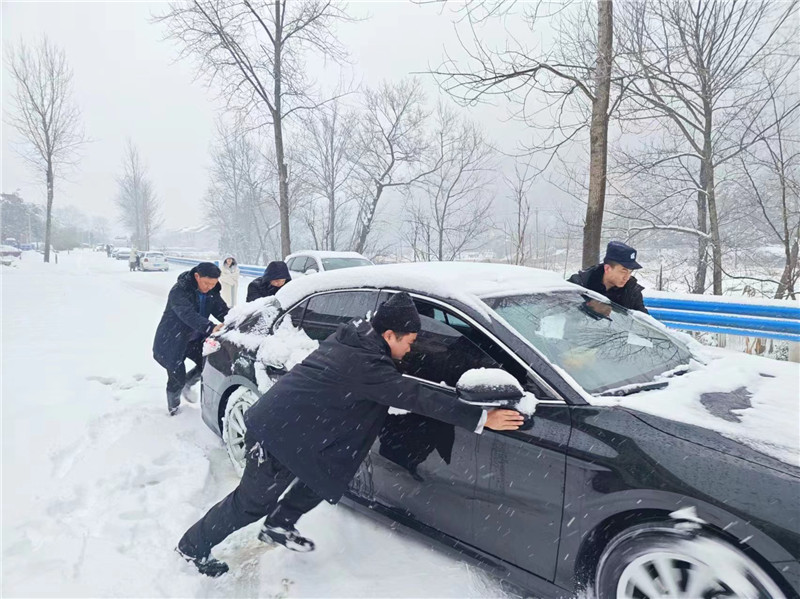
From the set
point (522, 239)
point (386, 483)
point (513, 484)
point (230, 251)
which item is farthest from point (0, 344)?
point (230, 251)

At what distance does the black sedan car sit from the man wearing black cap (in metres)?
0.95

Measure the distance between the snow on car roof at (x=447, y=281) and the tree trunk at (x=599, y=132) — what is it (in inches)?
172

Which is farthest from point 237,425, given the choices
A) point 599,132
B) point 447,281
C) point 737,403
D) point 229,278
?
point 229,278

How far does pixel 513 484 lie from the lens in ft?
6.93

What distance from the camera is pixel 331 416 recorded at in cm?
231

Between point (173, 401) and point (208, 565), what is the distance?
2.82 m

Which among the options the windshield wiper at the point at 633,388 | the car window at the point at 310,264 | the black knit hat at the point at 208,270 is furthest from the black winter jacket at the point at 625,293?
the car window at the point at 310,264

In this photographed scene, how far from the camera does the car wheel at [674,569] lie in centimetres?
158

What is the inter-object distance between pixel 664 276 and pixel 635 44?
658 centimetres

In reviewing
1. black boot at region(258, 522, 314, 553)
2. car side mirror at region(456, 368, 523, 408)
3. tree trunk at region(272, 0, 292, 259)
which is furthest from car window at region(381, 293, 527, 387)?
tree trunk at region(272, 0, 292, 259)

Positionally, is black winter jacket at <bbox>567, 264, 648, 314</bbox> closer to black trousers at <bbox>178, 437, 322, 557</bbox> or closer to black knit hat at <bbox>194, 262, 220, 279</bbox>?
black trousers at <bbox>178, 437, 322, 557</bbox>

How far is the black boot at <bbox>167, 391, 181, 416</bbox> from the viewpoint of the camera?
494 cm

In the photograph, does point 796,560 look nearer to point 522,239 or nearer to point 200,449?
point 200,449

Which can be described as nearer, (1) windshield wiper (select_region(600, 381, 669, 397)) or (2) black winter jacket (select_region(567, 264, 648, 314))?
(1) windshield wiper (select_region(600, 381, 669, 397))
